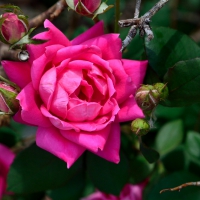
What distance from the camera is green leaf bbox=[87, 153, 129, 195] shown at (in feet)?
3.79

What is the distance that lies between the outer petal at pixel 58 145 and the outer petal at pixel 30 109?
2 cm

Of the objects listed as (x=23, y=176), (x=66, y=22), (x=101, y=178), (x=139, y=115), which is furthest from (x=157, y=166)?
(x=66, y=22)

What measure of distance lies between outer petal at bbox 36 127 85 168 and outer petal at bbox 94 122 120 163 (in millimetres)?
52

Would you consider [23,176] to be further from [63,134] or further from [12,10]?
[12,10]

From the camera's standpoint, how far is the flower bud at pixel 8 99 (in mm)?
819

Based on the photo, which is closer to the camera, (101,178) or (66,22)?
(101,178)

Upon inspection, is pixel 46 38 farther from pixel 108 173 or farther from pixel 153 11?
pixel 108 173

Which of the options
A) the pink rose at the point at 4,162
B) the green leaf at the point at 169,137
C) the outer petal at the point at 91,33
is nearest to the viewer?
the outer petal at the point at 91,33

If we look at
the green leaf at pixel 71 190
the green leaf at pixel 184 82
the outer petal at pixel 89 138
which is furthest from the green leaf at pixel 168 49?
the green leaf at pixel 71 190

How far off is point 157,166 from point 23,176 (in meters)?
0.49

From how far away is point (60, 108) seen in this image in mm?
808

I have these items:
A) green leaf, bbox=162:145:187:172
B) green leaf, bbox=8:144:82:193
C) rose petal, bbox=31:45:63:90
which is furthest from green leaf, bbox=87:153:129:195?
rose petal, bbox=31:45:63:90

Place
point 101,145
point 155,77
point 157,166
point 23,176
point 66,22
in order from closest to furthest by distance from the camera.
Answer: point 101,145, point 155,77, point 23,176, point 157,166, point 66,22

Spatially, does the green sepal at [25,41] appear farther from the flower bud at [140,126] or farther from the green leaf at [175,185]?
the green leaf at [175,185]
